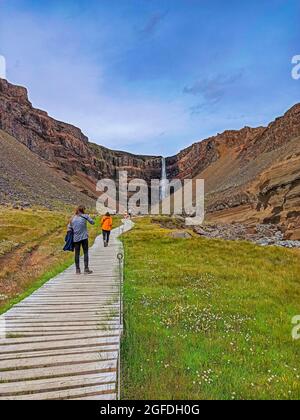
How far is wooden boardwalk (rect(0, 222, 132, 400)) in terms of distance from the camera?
5559mm

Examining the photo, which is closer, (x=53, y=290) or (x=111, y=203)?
(x=53, y=290)

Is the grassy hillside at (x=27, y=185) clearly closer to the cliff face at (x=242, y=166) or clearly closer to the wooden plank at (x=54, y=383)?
the cliff face at (x=242, y=166)

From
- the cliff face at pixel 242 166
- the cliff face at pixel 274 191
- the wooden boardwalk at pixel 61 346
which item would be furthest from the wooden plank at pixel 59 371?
the cliff face at pixel 242 166

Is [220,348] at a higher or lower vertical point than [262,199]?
lower

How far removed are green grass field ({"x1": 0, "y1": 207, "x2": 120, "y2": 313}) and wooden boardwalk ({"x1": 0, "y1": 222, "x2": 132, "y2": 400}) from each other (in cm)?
199

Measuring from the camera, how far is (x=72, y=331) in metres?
7.83

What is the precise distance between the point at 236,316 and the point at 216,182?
161m

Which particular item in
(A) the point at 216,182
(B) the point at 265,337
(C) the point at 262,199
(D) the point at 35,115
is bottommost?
(B) the point at 265,337

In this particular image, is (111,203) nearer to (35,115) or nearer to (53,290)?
(35,115)

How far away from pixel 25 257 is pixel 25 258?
1.41 ft

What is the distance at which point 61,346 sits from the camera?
7012mm

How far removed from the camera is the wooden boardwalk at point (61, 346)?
5559 mm

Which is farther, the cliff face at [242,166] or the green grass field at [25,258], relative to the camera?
the cliff face at [242,166]

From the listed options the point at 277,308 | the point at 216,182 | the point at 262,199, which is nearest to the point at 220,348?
the point at 277,308
